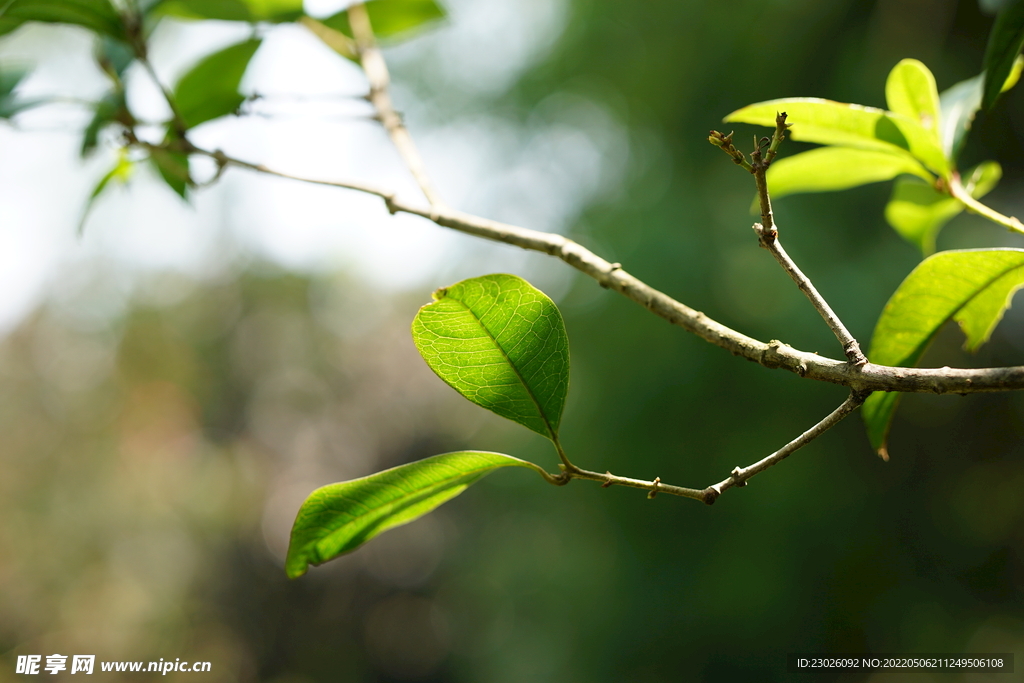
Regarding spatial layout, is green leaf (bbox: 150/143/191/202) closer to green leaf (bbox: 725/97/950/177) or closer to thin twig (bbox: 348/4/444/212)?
thin twig (bbox: 348/4/444/212)

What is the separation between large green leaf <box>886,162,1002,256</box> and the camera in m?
0.46

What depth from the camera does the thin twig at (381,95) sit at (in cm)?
43

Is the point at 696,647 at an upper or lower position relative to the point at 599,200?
lower

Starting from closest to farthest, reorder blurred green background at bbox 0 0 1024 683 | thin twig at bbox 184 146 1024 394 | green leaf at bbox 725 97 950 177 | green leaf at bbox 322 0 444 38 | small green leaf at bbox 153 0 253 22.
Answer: thin twig at bbox 184 146 1024 394
green leaf at bbox 725 97 950 177
small green leaf at bbox 153 0 253 22
green leaf at bbox 322 0 444 38
blurred green background at bbox 0 0 1024 683

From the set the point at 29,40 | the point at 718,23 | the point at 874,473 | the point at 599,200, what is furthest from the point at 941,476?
the point at 29,40

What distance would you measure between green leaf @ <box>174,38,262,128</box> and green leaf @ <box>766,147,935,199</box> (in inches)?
20.3

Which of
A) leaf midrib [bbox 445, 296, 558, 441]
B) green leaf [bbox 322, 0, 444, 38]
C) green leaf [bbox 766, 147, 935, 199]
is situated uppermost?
green leaf [bbox 322, 0, 444, 38]

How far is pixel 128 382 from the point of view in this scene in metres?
5.28

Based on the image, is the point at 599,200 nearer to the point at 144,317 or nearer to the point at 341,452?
the point at 341,452

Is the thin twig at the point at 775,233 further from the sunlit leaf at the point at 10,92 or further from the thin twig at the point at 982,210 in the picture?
the sunlit leaf at the point at 10,92

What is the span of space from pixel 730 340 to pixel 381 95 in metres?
0.45

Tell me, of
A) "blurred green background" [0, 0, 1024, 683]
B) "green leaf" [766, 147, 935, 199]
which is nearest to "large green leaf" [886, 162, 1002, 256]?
"green leaf" [766, 147, 935, 199]

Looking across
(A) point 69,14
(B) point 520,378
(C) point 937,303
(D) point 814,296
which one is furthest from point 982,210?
(A) point 69,14

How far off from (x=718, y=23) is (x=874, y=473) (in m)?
1.73
